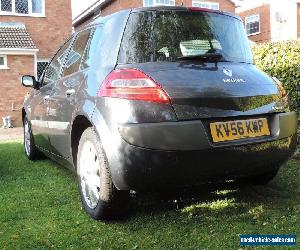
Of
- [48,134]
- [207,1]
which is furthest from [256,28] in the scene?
[48,134]

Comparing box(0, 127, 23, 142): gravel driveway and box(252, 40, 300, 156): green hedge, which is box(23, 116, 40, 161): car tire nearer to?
box(252, 40, 300, 156): green hedge

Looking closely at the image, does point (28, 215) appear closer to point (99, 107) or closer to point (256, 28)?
point (99, 107)

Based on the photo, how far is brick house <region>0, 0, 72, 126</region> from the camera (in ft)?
55.3

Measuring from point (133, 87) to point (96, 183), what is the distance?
0.93 meters

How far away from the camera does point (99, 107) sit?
11.2 ft

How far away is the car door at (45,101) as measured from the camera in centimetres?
500

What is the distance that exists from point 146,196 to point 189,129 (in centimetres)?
137

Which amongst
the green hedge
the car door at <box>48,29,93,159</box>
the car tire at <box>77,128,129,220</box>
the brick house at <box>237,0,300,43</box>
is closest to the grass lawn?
the car tire at <box>77,128,129,220</box>

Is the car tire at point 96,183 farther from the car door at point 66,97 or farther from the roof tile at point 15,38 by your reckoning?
the roof tile at point 15,38

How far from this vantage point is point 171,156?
3.05 meters

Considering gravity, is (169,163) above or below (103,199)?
above

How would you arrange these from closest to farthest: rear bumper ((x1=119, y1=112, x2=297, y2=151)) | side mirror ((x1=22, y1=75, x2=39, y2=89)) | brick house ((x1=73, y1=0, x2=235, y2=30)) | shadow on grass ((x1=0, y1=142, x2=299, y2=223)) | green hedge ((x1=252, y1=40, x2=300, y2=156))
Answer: rear bumper ((x1=119, y1=112, x2=297, y2=151)) < shadow on grass ((x1=0, y1=142, x2=299, y2=223)) < side mirror ((x1=22, y1=75, x2=39, y2=89)) < green hedge ((x1=252, y1=40, x2=300, y2=156)) < brick house ((x1=73, y1=0, x2=235, y2=30))

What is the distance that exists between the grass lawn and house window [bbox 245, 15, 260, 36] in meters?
27.3

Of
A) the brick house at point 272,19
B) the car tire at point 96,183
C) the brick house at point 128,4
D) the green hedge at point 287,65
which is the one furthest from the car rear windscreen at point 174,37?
the brick house at point 272,19
